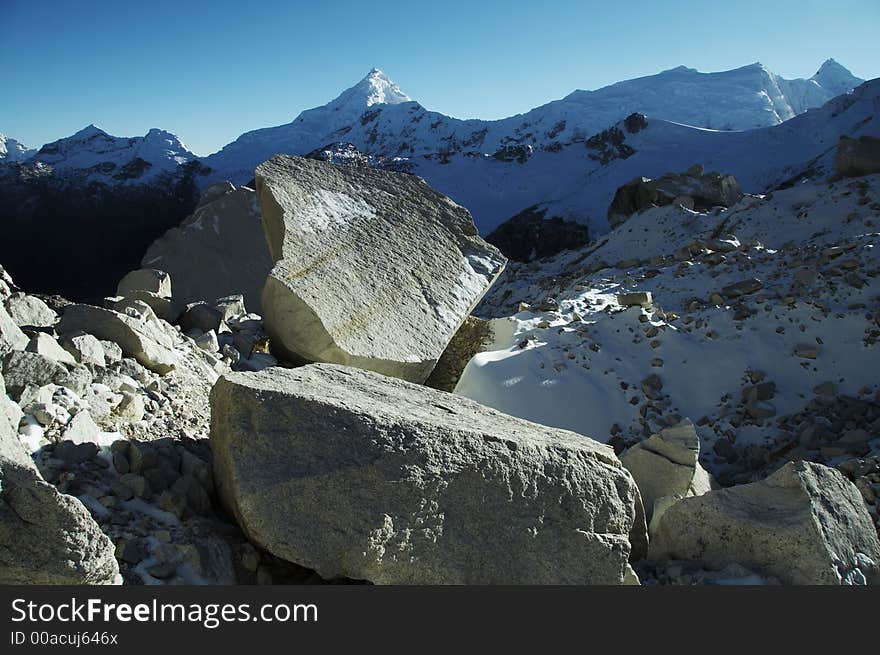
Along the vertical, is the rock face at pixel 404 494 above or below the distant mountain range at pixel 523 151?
below

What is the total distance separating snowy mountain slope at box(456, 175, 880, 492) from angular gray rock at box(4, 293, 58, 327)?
8.80 feet

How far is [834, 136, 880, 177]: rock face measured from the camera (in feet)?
42.3

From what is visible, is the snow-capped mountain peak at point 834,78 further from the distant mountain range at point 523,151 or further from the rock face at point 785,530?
the rock face at point 785,530

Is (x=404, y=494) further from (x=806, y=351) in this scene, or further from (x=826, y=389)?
(x=806, y=351)

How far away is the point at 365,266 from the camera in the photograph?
196 inches

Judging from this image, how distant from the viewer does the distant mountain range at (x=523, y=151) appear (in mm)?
27344

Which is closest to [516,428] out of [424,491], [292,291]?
[424,491]

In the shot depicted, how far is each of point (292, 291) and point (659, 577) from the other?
2.83 metres

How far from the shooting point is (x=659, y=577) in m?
2.71

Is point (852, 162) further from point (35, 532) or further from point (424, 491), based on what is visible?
point (35, 532)

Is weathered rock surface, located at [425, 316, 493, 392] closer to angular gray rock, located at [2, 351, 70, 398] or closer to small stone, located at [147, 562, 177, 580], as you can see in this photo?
angular gray rock, located at [2, 351, 70, 398]

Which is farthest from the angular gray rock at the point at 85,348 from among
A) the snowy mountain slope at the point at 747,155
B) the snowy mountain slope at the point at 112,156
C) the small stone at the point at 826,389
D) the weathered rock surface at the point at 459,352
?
the snowy mountain slope at the point at 112,156

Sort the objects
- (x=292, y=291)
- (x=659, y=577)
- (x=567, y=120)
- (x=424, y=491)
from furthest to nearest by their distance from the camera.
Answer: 1. (x=567, y=120)
2. (x=292, y=291)
3. (x=659, y=577)
4. (x=424, y=491)

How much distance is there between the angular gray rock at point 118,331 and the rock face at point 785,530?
8.29 ft
